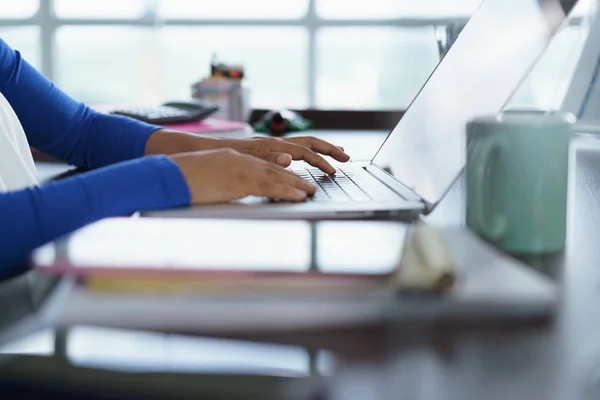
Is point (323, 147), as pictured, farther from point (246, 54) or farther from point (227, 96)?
point (246, 54)

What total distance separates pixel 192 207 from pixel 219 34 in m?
5.22

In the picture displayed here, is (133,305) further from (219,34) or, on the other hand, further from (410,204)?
(219,34)

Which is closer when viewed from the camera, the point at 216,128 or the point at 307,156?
the point at 307,156

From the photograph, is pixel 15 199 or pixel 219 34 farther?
pixel 219 34

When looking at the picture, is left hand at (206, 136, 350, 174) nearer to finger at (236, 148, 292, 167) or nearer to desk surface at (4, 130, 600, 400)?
finger at (236, 148, 292, 167)

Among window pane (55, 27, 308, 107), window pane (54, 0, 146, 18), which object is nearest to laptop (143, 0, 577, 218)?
window pane (55, 27, 308, 107)

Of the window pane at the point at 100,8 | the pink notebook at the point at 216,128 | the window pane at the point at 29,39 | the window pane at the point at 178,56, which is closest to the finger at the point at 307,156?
the pink notebook at the point at 216,128

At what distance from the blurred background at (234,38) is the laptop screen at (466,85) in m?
4.50

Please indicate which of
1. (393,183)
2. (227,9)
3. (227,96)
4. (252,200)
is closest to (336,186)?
(393,183)

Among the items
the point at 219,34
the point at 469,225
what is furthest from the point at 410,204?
the point at 219,34

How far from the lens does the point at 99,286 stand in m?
0.47

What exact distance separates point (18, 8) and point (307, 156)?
17.8 feet

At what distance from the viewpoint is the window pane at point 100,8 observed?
5.77 metres

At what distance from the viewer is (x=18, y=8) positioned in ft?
19.2
